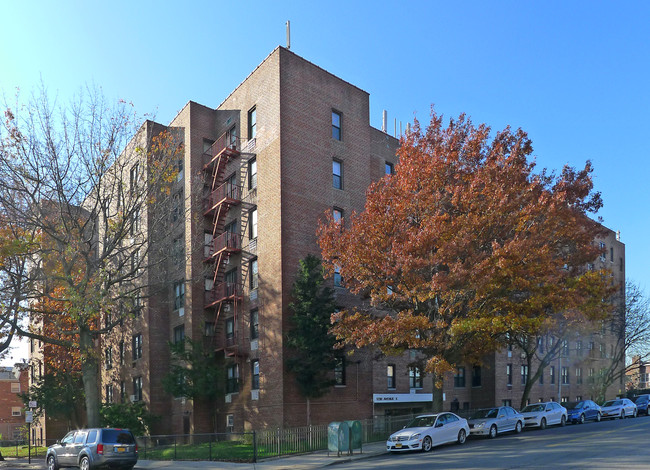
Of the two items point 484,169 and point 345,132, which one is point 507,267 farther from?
point 345,132

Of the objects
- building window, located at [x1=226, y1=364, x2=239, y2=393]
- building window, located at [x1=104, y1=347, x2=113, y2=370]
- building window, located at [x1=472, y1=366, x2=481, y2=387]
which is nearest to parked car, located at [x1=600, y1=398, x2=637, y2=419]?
building window, located at [x1=472, y1=366, x2=481, y2=387]

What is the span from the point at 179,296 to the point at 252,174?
33.4ft

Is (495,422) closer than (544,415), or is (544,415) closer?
(495,422)

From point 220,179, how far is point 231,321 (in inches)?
330

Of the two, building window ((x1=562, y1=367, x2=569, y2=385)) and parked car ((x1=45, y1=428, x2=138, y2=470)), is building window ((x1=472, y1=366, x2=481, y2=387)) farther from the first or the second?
parked car ((x1=45, y1=428, x2=138, y2=470))

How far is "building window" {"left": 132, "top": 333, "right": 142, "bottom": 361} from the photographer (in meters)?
43.6

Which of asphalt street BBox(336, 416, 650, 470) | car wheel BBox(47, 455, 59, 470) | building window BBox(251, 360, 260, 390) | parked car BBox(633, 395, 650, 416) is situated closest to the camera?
asphalt street BBox(336, 416, 650, 470)

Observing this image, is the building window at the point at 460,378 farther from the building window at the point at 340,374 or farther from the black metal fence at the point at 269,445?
the black metal fence at the point at 269,445

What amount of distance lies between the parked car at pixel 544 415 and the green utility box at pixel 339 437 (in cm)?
1245

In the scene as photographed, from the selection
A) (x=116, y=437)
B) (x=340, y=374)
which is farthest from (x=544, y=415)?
(x=116, y=437)

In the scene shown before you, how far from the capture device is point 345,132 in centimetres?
3684

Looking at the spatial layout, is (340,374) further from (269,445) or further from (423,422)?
(423,422)

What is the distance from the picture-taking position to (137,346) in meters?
44.2

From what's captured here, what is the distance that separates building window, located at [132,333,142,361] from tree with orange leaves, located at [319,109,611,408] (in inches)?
796
